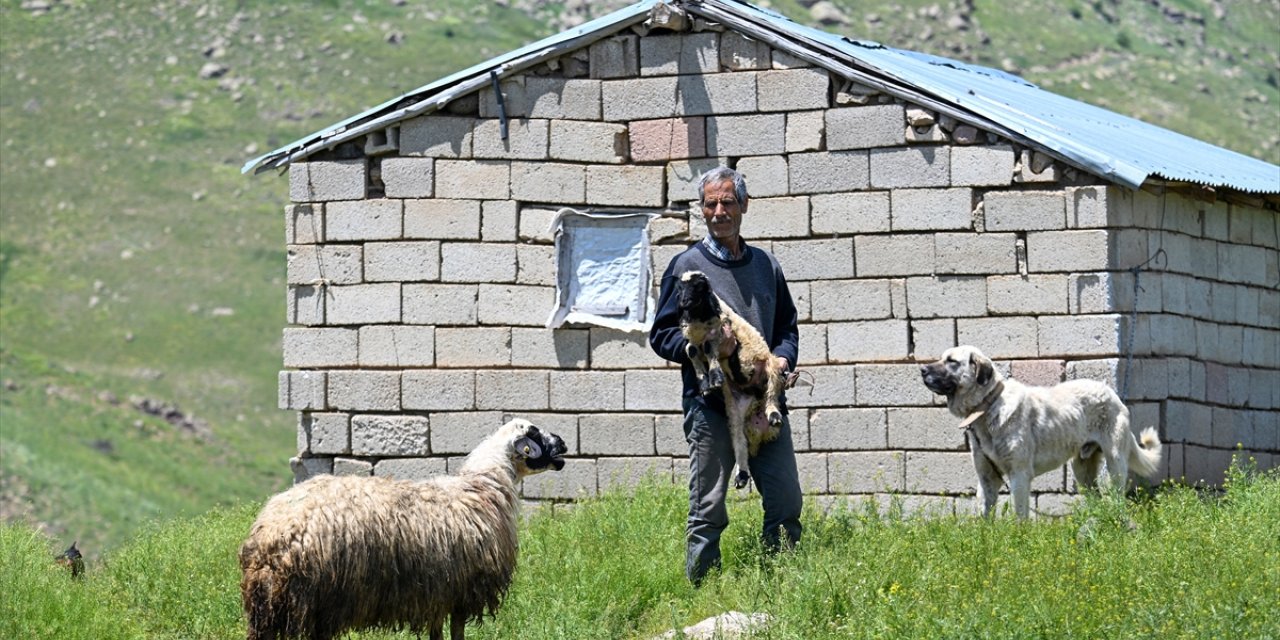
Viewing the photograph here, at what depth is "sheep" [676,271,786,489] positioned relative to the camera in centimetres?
913

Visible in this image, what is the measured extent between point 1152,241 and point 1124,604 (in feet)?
16.8

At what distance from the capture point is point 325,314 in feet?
46.3

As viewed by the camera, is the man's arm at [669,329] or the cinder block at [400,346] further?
the cinder block at [400,346]

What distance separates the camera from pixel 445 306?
13.9 m

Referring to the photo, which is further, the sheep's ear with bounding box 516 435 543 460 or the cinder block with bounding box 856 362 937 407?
the cinder block with bounding box 856 362 937 407

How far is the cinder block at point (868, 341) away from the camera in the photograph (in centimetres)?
1338

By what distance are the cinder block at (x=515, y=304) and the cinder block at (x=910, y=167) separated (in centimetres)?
264

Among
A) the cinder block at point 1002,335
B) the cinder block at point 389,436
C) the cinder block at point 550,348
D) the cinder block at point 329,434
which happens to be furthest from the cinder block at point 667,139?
the cinder block at point 329,434

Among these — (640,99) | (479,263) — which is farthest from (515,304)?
(640,99)

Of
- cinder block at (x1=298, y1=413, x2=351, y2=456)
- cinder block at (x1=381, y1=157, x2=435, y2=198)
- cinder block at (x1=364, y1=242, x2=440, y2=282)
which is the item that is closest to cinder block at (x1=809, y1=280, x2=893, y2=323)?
cinder block at (x1=364, y1=242, x2=440, y2=282)

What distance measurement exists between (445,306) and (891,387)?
3.46 m

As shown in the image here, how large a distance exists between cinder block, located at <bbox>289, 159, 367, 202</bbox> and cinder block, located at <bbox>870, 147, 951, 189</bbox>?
399 cm

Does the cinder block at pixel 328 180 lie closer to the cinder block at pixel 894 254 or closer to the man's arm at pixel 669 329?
the cinder block at pixel 894 254

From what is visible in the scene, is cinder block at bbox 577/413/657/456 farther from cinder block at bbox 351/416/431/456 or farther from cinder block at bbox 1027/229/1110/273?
cinder block at bbox 1027/229/1110/273
